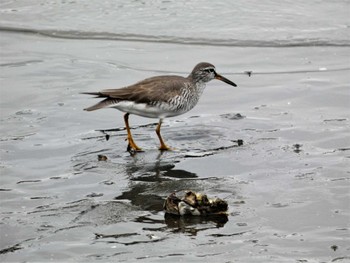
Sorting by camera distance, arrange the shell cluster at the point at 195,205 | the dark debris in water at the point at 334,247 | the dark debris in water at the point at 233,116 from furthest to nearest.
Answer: the dark debris in water at the point at 233,116, the shell cluster at the point at 195,205, the dark debris in water at the point at 334,247

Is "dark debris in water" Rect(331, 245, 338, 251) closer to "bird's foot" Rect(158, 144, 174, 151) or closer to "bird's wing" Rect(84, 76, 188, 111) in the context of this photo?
"bird's foot" Rect(158, 144, 174, 151)

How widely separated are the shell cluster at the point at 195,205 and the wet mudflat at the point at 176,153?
0.09 metres

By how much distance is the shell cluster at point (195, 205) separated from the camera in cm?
734

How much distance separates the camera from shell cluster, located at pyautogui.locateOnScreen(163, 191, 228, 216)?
7336mm

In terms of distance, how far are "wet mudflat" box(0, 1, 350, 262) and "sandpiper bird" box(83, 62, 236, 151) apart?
267 mm

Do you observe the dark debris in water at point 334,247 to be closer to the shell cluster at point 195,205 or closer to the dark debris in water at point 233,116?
the shell cluster at point 195,205

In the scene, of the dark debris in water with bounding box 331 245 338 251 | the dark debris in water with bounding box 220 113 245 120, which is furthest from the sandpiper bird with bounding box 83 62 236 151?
the dark debris in water with bounding box 331 245 338 251

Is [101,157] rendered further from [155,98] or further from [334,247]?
[334,247]

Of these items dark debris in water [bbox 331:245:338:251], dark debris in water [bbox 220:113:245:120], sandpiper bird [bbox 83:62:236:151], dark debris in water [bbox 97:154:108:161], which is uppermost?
sandpiper bird [bbox 83:62:236:151]

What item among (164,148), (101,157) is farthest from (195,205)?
(164,148)

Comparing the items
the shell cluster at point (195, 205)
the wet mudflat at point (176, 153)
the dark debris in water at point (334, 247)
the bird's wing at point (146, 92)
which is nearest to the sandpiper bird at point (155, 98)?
the bird's wing at point (146, 92)

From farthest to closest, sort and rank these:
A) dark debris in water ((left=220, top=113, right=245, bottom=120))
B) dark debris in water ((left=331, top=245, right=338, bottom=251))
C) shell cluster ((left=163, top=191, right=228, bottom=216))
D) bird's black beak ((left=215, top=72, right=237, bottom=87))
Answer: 1. bird's black beak ((left=215, top=72, right=237, bottom=87))
2. dark debris in water ((left=220, top=113, right=245, bottom=120))
3. shell cluster ((left=163, top=191, right=228, bottom=216))
4. dark debris in water ((left=331, top=245, right=338, bottom=251))

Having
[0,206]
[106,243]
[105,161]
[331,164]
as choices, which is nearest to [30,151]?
[105,161]

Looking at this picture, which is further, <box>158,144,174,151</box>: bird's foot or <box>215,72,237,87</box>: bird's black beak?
<box>215,72,237,87</box>: bird's black beak
